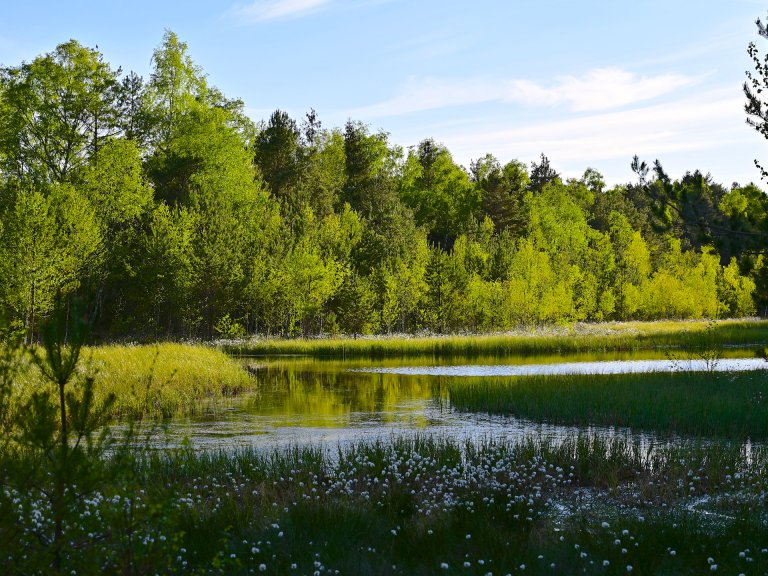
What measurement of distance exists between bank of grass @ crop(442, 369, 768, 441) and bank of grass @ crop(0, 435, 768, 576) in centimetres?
328

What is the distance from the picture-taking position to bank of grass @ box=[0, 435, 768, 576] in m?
6.83

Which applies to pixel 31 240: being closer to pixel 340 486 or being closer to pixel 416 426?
pixel 416 426

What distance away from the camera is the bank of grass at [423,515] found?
6828 millimetres

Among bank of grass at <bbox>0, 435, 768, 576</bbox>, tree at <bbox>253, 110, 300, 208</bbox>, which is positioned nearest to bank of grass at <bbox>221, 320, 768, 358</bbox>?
tree at <bbox>253, 110, 300, 208</bbox>

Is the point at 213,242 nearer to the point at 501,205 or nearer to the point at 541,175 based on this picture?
the point at 501,205

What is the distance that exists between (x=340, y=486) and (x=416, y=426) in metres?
7.78

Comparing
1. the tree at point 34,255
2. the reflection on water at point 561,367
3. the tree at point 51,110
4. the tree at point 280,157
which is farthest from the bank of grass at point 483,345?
the tree at point 280,157

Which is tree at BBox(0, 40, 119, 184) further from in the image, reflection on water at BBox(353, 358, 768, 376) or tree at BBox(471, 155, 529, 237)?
tree at BBox(471, 155, 529, 237)

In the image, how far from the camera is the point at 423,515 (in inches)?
384

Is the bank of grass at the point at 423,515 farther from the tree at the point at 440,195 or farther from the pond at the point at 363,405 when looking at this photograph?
the tree at the point at 440,195

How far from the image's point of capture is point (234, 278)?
49.8 m

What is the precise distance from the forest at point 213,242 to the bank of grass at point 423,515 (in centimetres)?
2969

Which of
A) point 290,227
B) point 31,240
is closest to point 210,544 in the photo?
point 31,240

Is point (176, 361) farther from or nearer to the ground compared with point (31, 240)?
nearer to the ground
